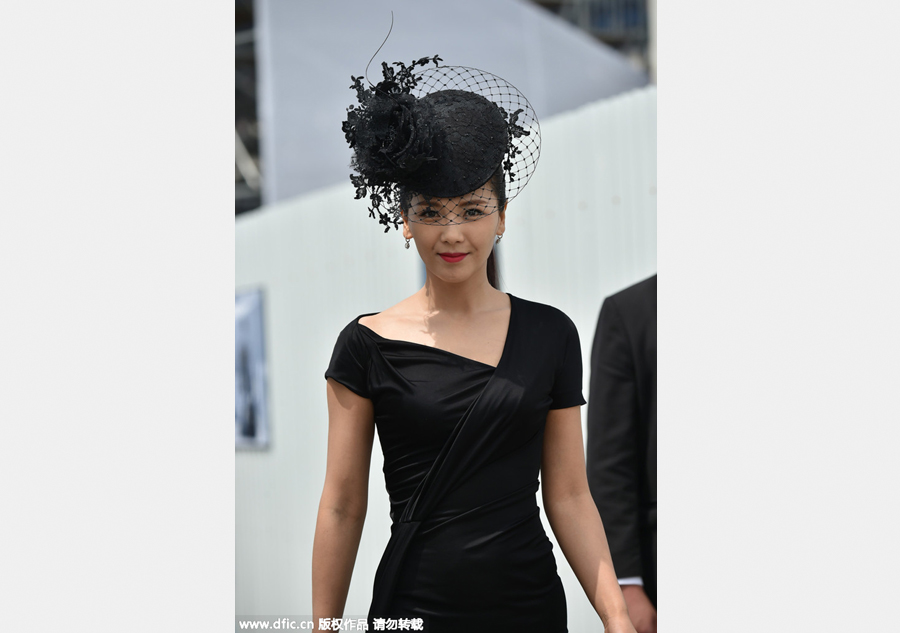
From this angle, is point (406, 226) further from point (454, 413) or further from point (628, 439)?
point (628, 439)

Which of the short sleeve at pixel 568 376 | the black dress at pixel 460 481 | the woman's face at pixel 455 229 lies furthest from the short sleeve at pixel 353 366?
the short sleeve at pixel 568 376

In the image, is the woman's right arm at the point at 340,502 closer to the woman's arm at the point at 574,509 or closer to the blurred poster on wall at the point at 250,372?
the woman's arm at the point at 574,509

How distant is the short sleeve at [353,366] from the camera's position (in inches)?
69.6

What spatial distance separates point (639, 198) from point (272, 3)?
53.3 inches

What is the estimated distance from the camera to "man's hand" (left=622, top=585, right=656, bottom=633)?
2129 millimetres

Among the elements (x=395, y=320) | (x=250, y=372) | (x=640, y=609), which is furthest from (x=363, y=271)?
(x=640, y=609)

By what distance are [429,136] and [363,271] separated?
1121 millimetres

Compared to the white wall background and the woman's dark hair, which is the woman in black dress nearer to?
the woman's dark hair

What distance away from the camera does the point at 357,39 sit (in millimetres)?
2270

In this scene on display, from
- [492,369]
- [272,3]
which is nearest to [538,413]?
[492,369]

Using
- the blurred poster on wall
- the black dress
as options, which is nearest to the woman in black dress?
the black dress

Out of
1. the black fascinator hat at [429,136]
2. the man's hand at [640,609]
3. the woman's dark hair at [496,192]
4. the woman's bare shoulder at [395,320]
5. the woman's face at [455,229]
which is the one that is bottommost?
the man's hand at [640,609]

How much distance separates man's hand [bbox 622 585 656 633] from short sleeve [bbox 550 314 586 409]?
0.64 metres

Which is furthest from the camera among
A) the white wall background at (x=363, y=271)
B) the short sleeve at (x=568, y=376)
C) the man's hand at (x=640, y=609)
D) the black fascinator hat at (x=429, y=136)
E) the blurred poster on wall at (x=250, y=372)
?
the blurred poster on wall at (x=250, y=372)
